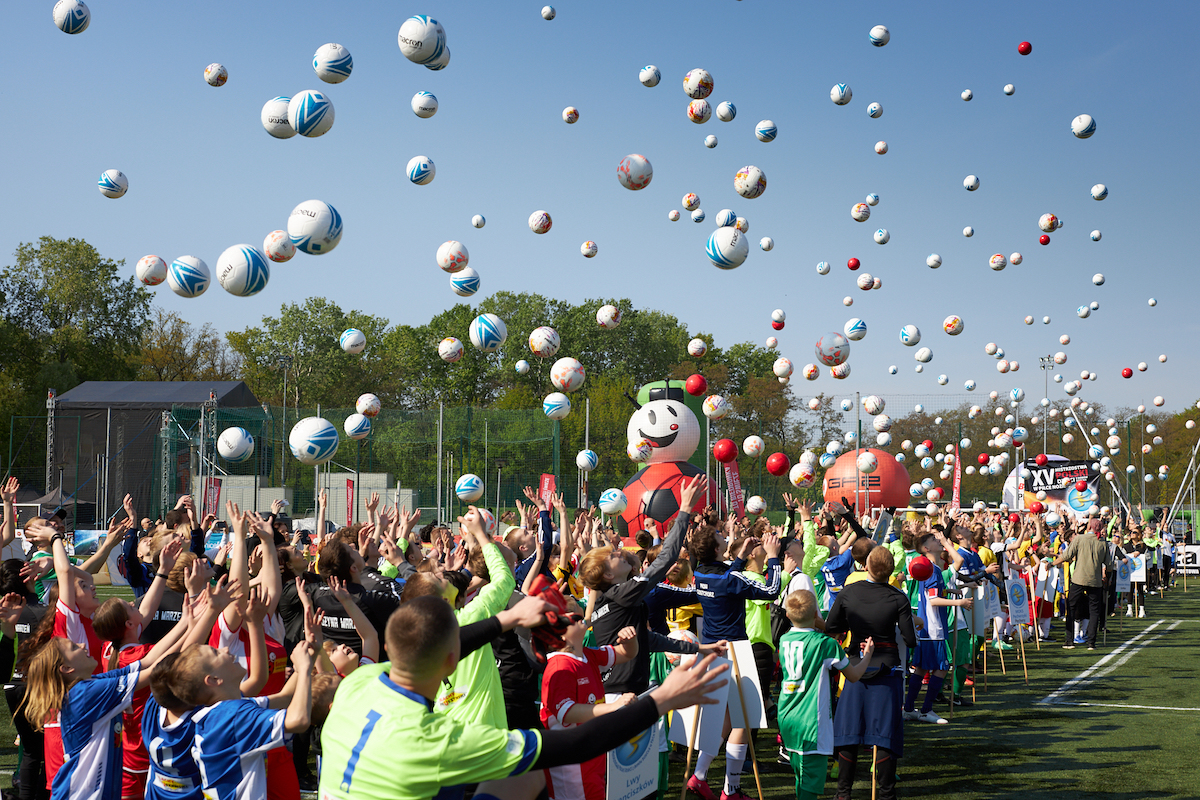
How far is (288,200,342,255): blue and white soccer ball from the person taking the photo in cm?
1070

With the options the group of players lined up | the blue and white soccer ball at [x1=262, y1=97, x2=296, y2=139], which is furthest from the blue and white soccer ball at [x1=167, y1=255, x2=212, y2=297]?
the group of players lined up

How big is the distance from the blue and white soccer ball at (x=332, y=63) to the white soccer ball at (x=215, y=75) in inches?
83.2

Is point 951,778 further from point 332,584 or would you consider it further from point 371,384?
point 371,384

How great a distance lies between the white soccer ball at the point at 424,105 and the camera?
12695 mm

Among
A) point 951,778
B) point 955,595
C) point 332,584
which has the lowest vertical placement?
point 951,778

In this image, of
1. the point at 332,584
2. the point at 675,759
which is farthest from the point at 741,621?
the point at 332,584

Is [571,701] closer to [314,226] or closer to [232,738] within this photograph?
[232,738]

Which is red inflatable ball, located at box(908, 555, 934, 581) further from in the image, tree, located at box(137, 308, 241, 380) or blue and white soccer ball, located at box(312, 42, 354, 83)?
tree, located at box(137, 308, 241, 380)

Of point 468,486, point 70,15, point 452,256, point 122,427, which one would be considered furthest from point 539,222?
point 122,427

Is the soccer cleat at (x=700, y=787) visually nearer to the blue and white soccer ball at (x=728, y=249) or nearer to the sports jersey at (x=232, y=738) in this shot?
the sports jersey at (x=232, y=738)

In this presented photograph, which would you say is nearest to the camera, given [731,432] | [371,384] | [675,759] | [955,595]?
[675,759]

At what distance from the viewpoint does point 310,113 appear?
10.6 meters

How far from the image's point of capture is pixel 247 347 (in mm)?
70062

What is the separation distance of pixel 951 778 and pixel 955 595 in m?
3.32
